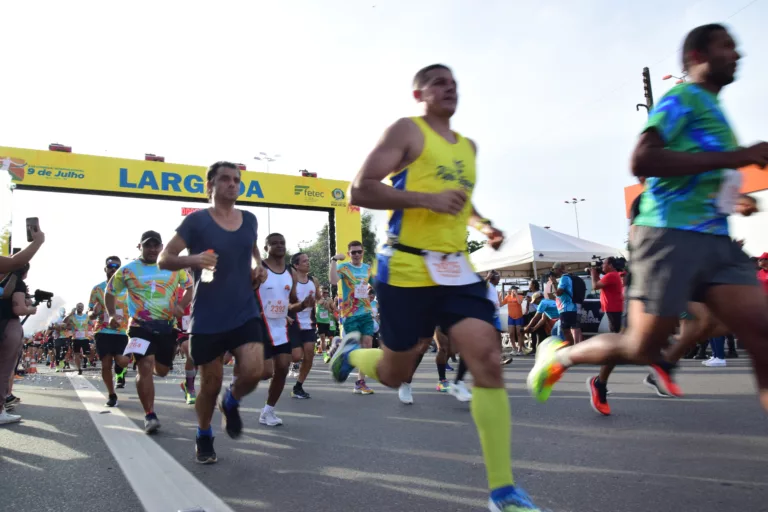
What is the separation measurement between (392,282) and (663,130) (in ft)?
4.65

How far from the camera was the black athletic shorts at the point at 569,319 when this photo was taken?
10.5 meters

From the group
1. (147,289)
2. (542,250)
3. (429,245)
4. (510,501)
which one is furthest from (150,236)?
(542,250)

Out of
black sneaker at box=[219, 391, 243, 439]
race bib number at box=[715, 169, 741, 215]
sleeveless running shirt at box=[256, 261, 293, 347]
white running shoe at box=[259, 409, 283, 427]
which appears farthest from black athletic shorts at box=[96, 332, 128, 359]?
race bib number at box=[715, 169, 741, 215]

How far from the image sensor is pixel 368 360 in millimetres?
3506

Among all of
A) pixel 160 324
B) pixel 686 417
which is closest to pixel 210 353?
pixel 160 324

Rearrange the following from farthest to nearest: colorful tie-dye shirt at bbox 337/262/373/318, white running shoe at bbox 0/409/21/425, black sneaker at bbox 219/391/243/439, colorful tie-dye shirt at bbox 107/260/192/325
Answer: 1. colorful tie-dye shirt at bbox 337/262/373/318
2. white running shoe at bbox 0/409/21/425
3. colorful tie-dye shirt at bbox 107/260/192/325
4. black sneaker at bbox 219/391/243/439

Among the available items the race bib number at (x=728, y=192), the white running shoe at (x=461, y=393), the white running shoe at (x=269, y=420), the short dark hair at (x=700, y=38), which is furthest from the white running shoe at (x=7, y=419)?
the short dark hair at (x=700, y=38)

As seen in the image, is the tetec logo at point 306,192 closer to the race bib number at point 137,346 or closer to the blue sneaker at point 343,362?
the race bib number at point 137,346

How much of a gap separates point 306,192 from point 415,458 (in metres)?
19.7

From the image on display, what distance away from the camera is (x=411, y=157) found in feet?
9.93

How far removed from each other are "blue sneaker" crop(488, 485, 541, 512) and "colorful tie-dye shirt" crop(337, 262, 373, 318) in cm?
570

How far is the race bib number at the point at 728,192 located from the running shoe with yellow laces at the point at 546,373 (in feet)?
3.87

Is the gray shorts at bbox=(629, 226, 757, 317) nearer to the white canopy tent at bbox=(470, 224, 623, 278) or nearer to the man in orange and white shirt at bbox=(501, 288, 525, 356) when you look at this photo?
the man in orange and white shirt at bbox=(501, 288, 525, 356)

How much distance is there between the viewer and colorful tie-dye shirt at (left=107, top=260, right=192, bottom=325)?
20.2ft
